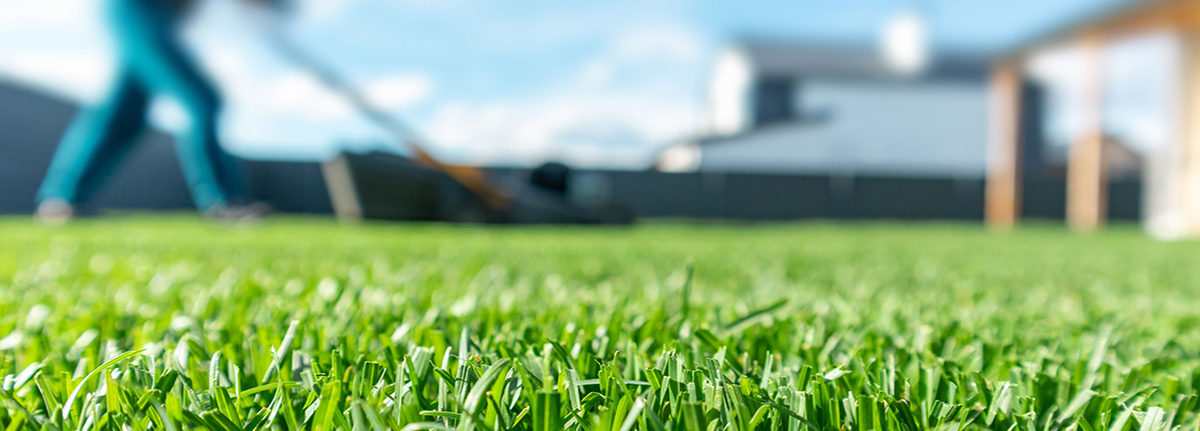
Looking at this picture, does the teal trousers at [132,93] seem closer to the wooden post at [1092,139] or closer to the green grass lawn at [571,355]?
the green grass lawn at [571,355]

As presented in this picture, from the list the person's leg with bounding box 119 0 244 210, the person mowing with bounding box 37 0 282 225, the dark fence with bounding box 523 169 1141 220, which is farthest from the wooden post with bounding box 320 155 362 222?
the dark fence with bounding box 523 169 1141 220

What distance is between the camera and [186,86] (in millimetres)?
3465

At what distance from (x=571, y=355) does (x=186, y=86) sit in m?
3.55

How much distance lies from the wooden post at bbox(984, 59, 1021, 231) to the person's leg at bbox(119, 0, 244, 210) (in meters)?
8.75

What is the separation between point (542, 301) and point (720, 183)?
47.7 ft

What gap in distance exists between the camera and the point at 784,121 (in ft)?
68.4

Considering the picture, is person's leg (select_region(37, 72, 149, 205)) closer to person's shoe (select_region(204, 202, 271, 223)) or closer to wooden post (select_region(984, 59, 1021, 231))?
person's shoe (select_region(204, 202, 271, 223))

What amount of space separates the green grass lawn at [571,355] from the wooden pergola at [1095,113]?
6.81 metres

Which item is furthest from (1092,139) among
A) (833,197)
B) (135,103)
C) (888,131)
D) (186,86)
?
(888,131)

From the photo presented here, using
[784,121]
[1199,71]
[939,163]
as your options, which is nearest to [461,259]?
[1199,71]

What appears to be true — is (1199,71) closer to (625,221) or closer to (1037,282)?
(625,221)

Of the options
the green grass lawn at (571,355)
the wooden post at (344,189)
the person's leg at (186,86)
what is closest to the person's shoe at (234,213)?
the person's leg at (186,86)

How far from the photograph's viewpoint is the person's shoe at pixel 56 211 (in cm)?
362

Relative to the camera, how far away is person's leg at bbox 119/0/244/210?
338cm
